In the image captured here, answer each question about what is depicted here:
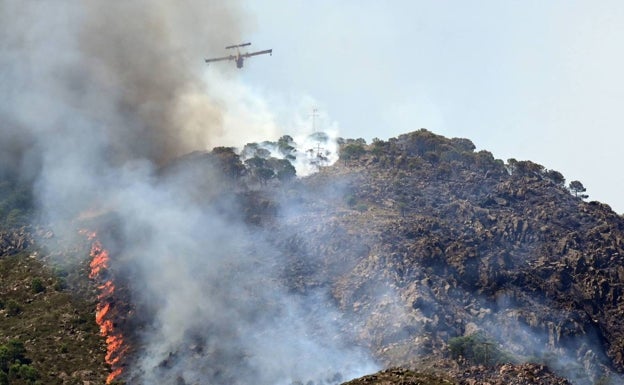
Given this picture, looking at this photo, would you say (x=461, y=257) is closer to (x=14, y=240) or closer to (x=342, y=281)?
(x=342, y=281)

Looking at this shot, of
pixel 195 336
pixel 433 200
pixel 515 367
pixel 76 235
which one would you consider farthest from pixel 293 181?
pixel 515 367

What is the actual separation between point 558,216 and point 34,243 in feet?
295

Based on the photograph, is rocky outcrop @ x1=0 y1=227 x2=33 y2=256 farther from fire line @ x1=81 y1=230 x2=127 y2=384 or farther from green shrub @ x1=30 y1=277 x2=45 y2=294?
green shrub @ x1=30 y1=277 x2=45 y2=294

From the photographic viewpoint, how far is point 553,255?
147 meters

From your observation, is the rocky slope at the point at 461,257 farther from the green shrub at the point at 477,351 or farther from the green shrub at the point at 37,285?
the green shrub at the point at 37,285

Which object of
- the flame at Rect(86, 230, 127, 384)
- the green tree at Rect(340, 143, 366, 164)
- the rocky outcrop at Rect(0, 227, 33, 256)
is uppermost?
the green tree at Rect(340, 143, 366, 164)

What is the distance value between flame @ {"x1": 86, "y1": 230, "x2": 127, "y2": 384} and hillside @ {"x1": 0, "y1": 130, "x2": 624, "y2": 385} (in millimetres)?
966

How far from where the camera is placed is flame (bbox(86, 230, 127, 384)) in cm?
12231

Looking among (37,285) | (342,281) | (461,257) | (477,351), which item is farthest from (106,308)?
(461,257)

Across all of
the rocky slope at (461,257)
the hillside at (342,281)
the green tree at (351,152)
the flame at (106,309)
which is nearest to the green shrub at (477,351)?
the hillside at (342,281)

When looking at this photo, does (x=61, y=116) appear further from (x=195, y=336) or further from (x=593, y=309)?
(x=593, y=309)

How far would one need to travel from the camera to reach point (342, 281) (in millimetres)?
137000

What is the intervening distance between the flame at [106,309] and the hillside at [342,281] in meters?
0.97

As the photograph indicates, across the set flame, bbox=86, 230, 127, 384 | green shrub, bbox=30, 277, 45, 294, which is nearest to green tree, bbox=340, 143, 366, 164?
flame, bbox=86, 230, 127, 384
